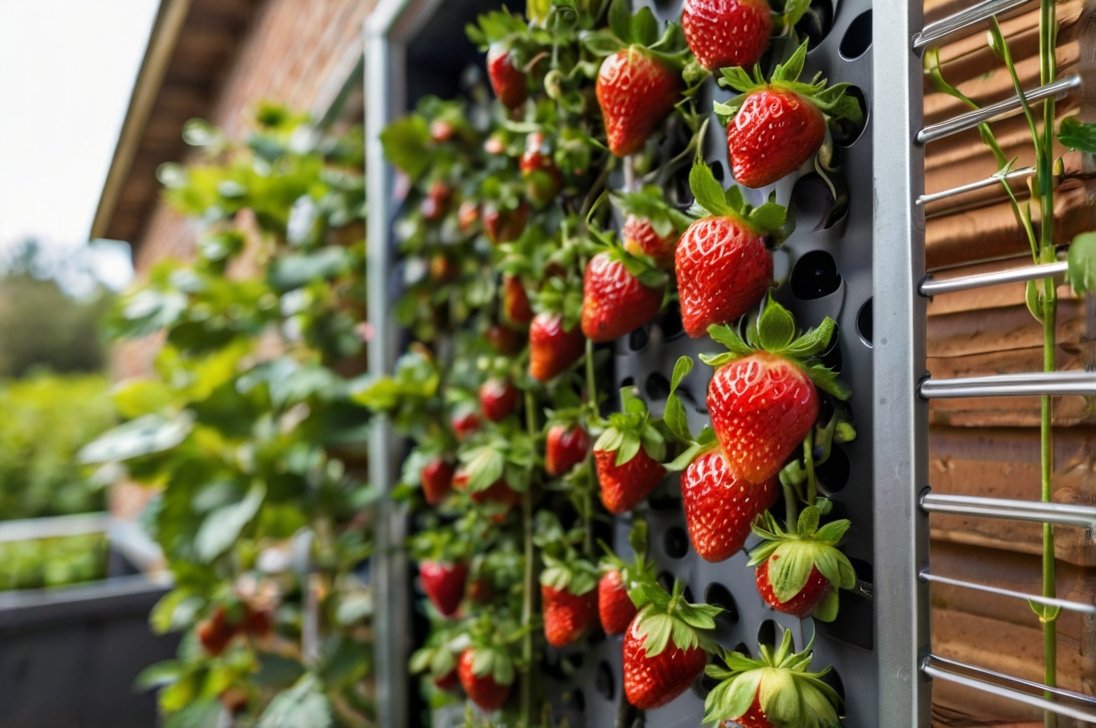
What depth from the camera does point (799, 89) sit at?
53 cm

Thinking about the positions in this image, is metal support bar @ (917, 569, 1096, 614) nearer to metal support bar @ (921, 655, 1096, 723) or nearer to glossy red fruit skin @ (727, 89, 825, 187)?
metal support bar @ (921, 655, 1096, 723)

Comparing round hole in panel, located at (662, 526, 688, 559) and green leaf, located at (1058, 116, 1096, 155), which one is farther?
round hole in panel, located at (662, 526, 688, 559)

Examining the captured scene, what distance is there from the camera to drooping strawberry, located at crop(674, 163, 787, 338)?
0.55 metres

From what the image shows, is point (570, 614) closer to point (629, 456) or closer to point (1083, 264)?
point (629, 456)

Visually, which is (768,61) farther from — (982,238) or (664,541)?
(664,541)

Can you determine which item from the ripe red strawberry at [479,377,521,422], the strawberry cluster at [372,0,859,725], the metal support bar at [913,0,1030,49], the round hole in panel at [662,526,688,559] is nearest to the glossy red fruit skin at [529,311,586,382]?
the strawberry cluster at [372,0,859,725]

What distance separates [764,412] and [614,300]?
24cm

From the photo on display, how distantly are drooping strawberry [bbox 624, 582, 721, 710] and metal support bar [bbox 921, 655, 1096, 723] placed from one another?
0.56 feet

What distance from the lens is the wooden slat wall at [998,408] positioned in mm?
495

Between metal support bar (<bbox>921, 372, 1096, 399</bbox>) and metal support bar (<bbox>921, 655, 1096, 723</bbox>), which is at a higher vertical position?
metal support bar (<bbox>921, 372, 1096, 399</bbox>)

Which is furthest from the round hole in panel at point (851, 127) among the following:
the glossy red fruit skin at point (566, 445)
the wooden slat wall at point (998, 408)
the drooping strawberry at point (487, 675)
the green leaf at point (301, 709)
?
the green leaf at point (301, 709)

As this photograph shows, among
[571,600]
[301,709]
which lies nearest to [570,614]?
[571,600]

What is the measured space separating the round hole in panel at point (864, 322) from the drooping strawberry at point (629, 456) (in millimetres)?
208

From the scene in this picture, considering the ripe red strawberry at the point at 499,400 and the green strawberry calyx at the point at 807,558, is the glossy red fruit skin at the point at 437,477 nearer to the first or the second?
the ripe red strawberry at the point at 499,400
